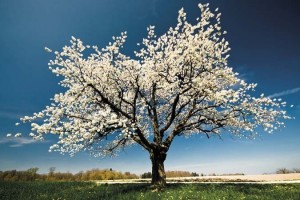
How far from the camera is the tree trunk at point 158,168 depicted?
2364 cm

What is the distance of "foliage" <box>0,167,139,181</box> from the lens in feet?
114

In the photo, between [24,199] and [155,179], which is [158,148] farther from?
[24,199]

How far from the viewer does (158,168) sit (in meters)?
24.4

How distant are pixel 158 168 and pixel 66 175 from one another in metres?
20.3

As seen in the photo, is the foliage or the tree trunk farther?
the foliage

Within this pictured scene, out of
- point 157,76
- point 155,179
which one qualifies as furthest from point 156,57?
point 155,179

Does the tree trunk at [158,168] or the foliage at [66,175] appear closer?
the tree trunk at [158,168]

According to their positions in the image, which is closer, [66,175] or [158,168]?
[158,168]

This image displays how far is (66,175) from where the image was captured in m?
39.9

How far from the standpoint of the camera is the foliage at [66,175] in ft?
114

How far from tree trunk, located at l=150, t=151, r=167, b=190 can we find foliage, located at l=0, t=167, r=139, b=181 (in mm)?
18720

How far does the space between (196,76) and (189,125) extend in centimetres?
456

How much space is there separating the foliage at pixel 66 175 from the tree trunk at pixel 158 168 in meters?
18.7

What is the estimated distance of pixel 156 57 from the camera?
24.5 m
